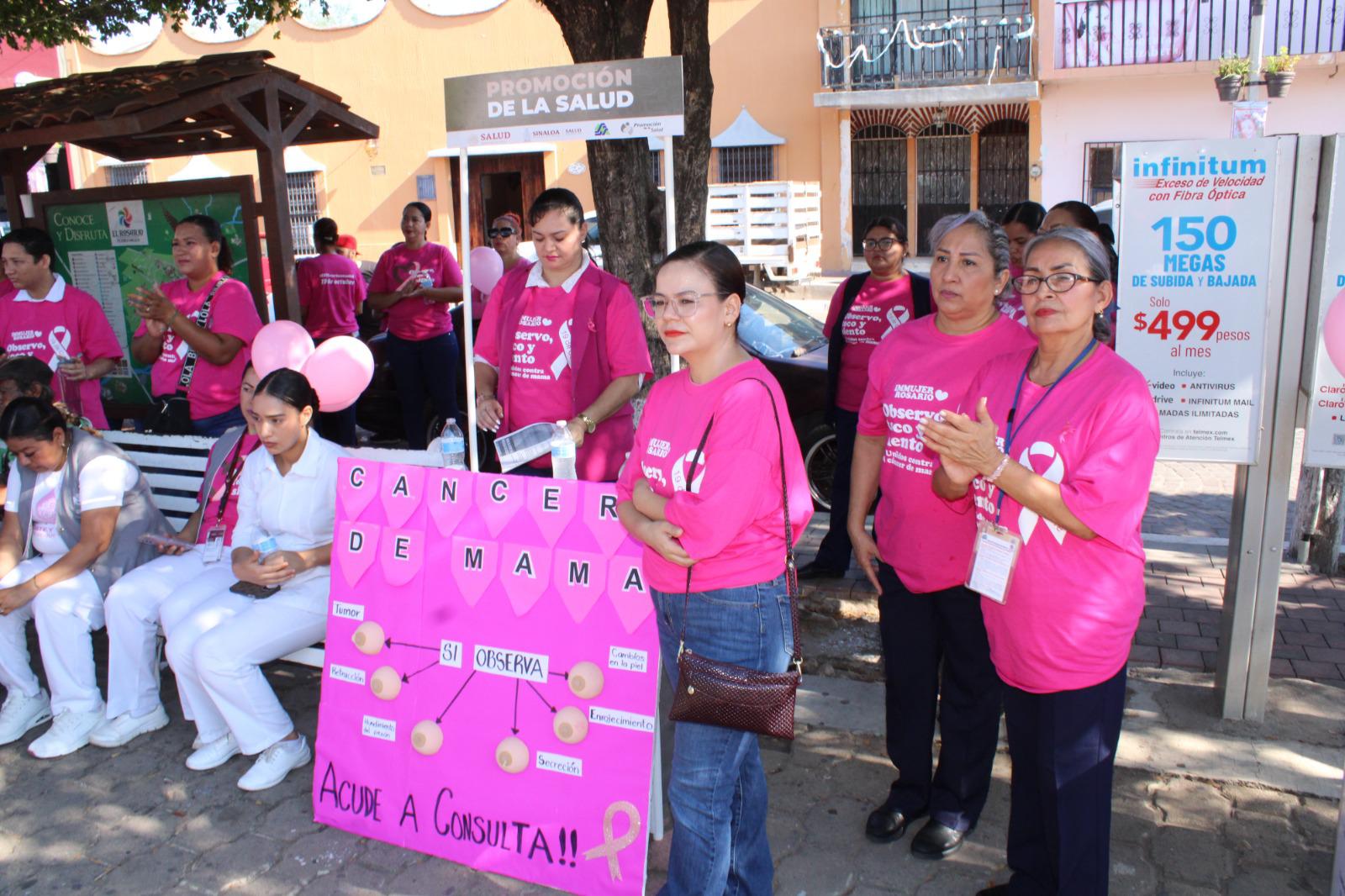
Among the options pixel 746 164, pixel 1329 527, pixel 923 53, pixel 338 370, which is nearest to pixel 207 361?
pixel 338 370

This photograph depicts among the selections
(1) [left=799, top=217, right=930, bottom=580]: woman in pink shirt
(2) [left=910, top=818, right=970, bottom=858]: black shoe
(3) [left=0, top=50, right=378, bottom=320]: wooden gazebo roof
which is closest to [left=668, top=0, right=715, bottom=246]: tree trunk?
(1) [left=799, top=217, right=930, bottom=580]: woman in pink shirt

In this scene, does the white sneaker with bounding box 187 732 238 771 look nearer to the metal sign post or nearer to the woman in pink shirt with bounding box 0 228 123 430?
the metal sign post

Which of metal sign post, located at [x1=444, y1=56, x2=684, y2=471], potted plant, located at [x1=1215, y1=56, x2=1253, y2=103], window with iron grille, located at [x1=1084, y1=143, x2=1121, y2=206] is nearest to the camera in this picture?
metal sign post, located at [x1=444, y1=56, x2=684, y2=471]

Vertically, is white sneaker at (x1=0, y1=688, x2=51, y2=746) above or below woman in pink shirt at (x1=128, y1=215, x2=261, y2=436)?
below

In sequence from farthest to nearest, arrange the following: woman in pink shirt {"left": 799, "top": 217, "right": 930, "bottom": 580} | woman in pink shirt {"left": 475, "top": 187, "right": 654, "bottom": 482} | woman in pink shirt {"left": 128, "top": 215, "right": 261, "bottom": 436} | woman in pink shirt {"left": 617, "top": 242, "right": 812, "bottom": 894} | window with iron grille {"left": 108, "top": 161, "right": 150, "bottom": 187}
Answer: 1. window with iron grille {"left": 108, "top": 161, "right": 150, "bottom": 187}
2. woman in pink shirt {"left": 128, "top": 215, "right": 261, "bottom": 436}
3. woman in pink shirt {"left": 799, "top": 217, "right": 930, "bottom": 580}
4. woman in pink shirt {"left": 475, "top": 187, "right": 654, "bottom": 482}
5. woman in pink shirt {"left": 617, "top": 242, "right": 812, "bottom": 894}

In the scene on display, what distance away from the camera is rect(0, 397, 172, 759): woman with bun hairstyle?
4.20m

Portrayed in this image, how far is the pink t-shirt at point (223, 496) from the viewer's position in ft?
14.4

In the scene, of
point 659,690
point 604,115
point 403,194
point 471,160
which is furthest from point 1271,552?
point 403,194

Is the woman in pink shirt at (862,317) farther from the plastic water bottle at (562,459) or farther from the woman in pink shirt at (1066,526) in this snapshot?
the woman in pink shirt at (1066,526)

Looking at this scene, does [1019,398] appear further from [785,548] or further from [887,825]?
[887,825]

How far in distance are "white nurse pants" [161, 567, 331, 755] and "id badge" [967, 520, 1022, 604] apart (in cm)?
251

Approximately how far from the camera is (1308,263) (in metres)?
3.55

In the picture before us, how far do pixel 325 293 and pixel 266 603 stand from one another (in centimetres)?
412

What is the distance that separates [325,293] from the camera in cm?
750
